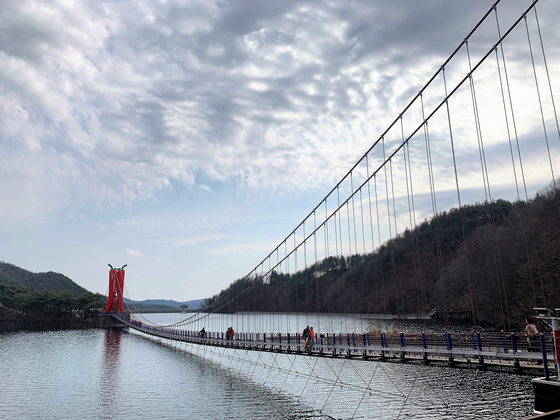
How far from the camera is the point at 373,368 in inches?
1152

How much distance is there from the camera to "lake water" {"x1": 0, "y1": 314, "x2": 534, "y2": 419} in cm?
1789

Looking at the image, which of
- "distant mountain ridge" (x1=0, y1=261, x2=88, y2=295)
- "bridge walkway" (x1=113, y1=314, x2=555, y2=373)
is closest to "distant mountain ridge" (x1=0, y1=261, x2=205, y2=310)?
"distant mountain ridge" (x1=0, y1=261, x2=88, y2=295)

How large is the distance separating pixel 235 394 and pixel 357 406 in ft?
25.7

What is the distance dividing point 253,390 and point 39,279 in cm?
17898

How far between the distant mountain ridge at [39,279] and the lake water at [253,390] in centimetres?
14666

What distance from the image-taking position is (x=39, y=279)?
17088 centimetres

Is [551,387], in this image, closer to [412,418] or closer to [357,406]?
[412,418]

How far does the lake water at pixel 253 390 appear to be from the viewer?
1789 centimetres

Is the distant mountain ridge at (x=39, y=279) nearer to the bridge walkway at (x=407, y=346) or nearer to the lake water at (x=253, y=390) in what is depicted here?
the bridge walkway at (x=407, y=346)

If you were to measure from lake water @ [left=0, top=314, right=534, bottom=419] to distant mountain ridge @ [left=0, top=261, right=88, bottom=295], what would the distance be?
5774 inches

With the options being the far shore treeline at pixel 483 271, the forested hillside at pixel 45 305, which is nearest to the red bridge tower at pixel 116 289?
the forested hillside at pixel 45 305

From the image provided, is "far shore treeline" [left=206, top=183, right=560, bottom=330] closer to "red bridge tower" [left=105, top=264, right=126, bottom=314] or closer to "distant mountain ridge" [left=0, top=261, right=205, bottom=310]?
"red bridge tower" [left=105, top=264, right=126, bottom=314]

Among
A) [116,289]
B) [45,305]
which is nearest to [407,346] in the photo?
[116,289]

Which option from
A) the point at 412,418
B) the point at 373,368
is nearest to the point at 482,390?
the point at 412,418
